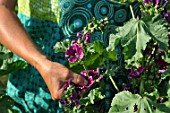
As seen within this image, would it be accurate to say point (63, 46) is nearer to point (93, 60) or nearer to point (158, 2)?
point (93, 60)

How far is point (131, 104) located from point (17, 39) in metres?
0.41

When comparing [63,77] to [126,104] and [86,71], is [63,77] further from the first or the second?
[126,104]

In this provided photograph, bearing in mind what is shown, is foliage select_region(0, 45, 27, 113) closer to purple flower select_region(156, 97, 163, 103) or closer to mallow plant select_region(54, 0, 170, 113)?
mallow plant select_region(54, 0, 170, 113)

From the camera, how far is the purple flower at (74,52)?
1.81 m

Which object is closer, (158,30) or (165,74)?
(158,30)

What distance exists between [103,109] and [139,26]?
0.36 m

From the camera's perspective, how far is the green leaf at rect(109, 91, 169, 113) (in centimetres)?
181

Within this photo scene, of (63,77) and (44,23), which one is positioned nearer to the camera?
(63,77)

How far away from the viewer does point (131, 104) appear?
1839mm

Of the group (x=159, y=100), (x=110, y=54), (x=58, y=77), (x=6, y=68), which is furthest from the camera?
(x=6, y=68)

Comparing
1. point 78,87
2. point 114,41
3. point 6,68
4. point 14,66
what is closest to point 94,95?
point 78,87

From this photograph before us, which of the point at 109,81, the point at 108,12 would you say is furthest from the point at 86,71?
the point at 108,12

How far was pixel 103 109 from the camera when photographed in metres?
2.01

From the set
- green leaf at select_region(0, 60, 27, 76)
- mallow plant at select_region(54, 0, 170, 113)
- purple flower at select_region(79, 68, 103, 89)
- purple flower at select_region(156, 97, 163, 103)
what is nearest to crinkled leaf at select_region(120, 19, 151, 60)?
mallow plant at select_region(54, 0, 170, 113)
